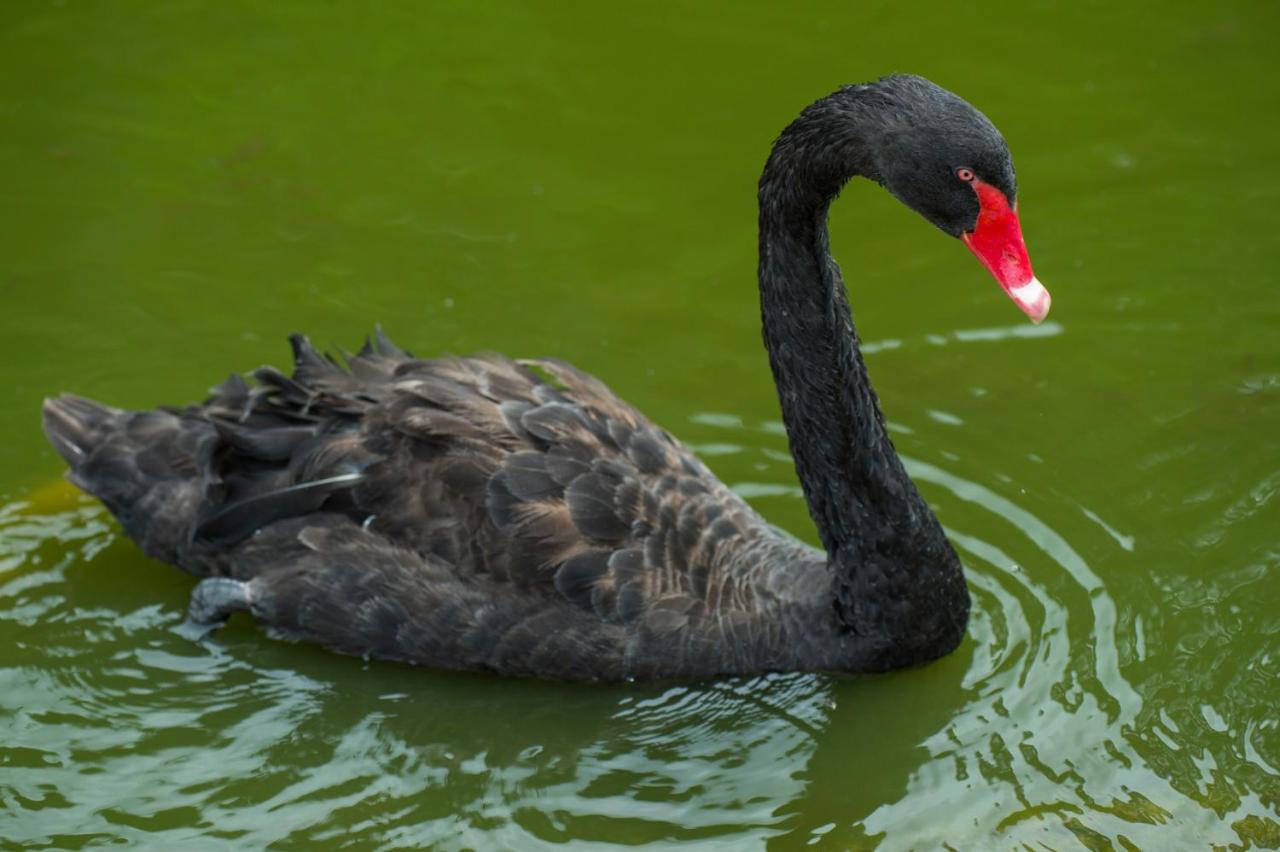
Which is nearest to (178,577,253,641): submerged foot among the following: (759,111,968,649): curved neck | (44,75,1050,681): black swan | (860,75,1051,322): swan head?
(44,75,1050,681): black swan

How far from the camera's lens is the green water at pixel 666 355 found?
577 cm

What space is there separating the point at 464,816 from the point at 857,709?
139 centimetres

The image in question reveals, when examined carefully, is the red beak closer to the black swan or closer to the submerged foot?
the black swan

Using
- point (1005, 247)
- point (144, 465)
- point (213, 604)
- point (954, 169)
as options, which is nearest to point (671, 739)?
point (213, 604)

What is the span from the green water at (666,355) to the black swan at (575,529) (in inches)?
7.6

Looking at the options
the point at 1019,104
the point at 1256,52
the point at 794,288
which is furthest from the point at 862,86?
the point at 1256,52

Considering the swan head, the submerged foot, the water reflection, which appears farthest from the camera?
the submerged foot

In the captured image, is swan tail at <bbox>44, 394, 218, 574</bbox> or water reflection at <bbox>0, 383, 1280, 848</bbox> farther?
swan tail at <bbox>44, 394, 218, 574</bbox>

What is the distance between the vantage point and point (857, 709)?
6.14 m

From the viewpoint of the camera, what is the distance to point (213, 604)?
639 cm

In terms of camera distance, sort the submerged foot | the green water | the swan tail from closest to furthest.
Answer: the green water → the submerged foot → the swan tail

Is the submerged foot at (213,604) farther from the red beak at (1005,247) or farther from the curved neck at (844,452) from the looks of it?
the red beak at (1005,247)

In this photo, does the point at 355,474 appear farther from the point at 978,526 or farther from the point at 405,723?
the point at 978,526

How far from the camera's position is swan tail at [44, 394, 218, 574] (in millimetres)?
6605
